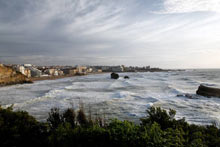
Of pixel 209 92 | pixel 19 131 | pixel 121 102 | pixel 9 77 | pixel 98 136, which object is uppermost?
pixel 98 136

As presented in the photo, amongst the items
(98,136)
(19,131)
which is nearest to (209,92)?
(98,136)

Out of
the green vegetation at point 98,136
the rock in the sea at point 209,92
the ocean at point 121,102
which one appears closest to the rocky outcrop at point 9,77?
the ocean at point 121,102

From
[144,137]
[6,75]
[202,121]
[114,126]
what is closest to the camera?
[144,137]

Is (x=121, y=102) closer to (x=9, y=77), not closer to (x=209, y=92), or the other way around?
(x=209, y=92)

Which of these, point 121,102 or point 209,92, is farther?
point 209,92

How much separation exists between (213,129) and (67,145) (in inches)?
169

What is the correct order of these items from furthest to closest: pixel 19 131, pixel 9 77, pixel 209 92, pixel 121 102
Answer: pixel 9 77, pixel 209 92, pixel 121 102, pixel 19 131

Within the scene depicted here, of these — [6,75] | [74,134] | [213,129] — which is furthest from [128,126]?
[6,75]

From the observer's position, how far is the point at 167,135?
135 inches

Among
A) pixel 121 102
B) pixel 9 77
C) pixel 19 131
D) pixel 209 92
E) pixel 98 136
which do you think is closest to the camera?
pixel 98 136

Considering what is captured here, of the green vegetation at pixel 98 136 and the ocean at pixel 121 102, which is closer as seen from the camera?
the green vegetation at pixel 98 136

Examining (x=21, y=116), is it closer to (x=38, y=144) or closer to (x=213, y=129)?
(x=38, y=144)

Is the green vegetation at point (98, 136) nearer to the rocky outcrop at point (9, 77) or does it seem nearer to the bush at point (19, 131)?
the bush at point (19, 131)

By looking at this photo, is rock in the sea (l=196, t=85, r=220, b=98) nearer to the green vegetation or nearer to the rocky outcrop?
the green vegetation
